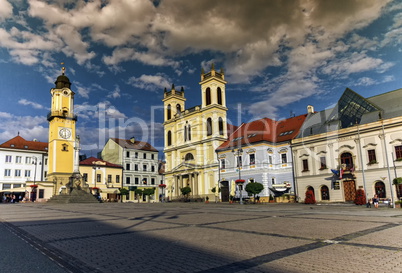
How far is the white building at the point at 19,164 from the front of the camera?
66.1 metres

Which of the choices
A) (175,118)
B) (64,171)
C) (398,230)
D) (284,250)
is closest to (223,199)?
(175,118)

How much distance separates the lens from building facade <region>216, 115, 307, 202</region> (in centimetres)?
4466

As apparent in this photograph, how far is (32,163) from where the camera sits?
7106 cm

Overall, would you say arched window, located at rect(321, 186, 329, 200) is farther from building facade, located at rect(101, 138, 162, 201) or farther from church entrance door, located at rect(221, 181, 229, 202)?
building facade, located at rect(101, 138, 162, 201)

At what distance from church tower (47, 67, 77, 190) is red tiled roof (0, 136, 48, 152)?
814 centimetres

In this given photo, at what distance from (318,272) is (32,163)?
78199mm

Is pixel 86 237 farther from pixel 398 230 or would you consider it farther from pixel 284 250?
pixel 398 230

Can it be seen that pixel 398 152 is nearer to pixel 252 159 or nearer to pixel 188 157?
pixel 252 159

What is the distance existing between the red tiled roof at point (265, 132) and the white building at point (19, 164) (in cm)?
4263

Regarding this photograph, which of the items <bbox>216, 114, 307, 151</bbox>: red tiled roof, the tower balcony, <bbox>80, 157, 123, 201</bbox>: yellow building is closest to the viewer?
<bbox>216, 114, 307, 151</bbox>: red tiled roof

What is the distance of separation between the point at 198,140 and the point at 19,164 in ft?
144

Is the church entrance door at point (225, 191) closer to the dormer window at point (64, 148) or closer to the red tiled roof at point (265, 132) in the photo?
the red tiled roof at point (265, 132)

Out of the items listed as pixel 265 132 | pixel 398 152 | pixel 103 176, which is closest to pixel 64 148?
pixel 103 176

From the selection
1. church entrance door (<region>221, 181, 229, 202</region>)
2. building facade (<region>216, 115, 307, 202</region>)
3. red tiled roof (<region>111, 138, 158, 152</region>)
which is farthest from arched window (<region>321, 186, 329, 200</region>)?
red tiled roof (<region>111, 138, 158, 152</region>)
